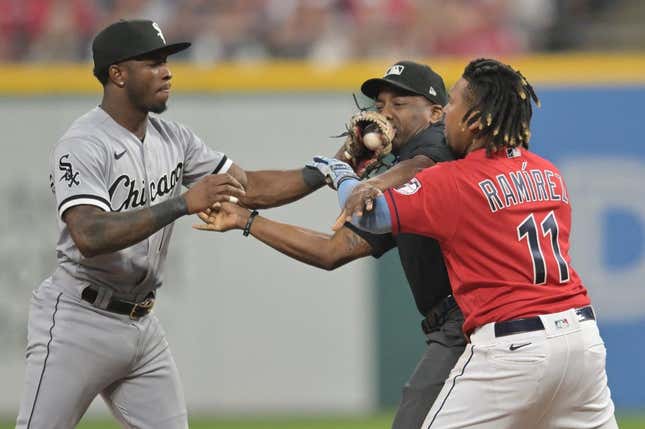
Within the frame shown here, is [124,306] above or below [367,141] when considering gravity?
below

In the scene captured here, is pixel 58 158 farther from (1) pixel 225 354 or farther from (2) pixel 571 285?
(1) pixel 225 354

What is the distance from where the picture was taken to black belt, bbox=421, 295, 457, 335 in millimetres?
5332

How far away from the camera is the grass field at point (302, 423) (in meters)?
9.41

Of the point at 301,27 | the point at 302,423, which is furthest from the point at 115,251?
the point at 301,27

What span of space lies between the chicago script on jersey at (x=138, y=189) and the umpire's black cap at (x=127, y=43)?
0.56 meters

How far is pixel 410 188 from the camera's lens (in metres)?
4.70

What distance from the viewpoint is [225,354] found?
33.4 feet

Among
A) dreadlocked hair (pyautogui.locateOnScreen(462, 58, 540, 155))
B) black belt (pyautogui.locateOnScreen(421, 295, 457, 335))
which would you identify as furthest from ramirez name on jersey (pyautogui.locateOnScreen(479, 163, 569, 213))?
black belt (pyautogui.locateOnScreen(421, 295, 457, 335))

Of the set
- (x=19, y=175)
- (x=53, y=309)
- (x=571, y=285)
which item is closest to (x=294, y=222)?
(x=19, y=175)

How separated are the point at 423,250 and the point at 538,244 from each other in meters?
0.72

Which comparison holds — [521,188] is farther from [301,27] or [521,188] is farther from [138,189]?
[301,27]

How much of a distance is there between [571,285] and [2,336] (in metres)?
6.58

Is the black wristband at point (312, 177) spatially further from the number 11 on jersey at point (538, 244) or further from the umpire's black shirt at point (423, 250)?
the number 11 on jersey at point (538, 244)

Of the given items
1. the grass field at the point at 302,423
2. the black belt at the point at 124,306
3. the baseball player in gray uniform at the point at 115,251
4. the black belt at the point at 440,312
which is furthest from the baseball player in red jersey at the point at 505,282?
the grass field at the point at 302,423
